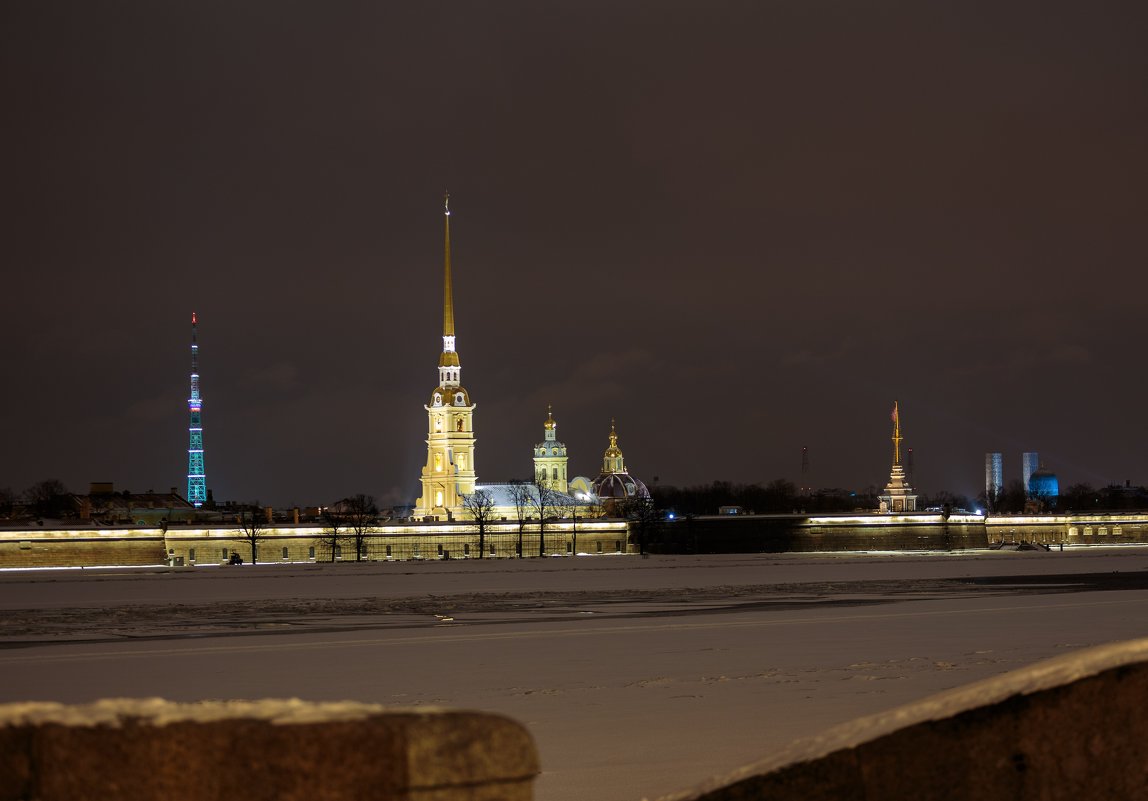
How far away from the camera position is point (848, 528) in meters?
129

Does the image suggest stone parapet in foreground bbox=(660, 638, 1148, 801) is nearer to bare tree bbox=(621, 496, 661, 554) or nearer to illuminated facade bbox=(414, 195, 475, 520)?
bare tree bbox=(621, 496, 661, 554)

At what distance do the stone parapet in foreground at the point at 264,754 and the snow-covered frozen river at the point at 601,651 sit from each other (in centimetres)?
706

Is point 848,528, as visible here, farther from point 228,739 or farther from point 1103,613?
point 228,739

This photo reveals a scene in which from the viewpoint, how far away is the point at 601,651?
23.3 m

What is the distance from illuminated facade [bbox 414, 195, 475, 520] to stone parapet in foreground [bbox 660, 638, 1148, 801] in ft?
532

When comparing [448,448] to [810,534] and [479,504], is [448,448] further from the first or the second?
[810,534]

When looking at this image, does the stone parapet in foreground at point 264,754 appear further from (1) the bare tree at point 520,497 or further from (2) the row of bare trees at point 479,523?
(1) the bare tree at point 520,497

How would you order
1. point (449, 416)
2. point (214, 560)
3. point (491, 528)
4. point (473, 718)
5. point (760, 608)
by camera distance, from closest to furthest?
point (473, 718) < point (760, 608) < point (214, 560) < point (491, 528) < point (449, 416)

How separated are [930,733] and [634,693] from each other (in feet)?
44.2

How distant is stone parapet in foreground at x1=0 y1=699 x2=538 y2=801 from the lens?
10.8 feet

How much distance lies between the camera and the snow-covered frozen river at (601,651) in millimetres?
13883

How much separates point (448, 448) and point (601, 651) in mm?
149668

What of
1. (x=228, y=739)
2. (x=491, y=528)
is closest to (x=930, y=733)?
(x=228, y=739)

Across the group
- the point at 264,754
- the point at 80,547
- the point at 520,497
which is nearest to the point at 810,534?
the point at 520,497
